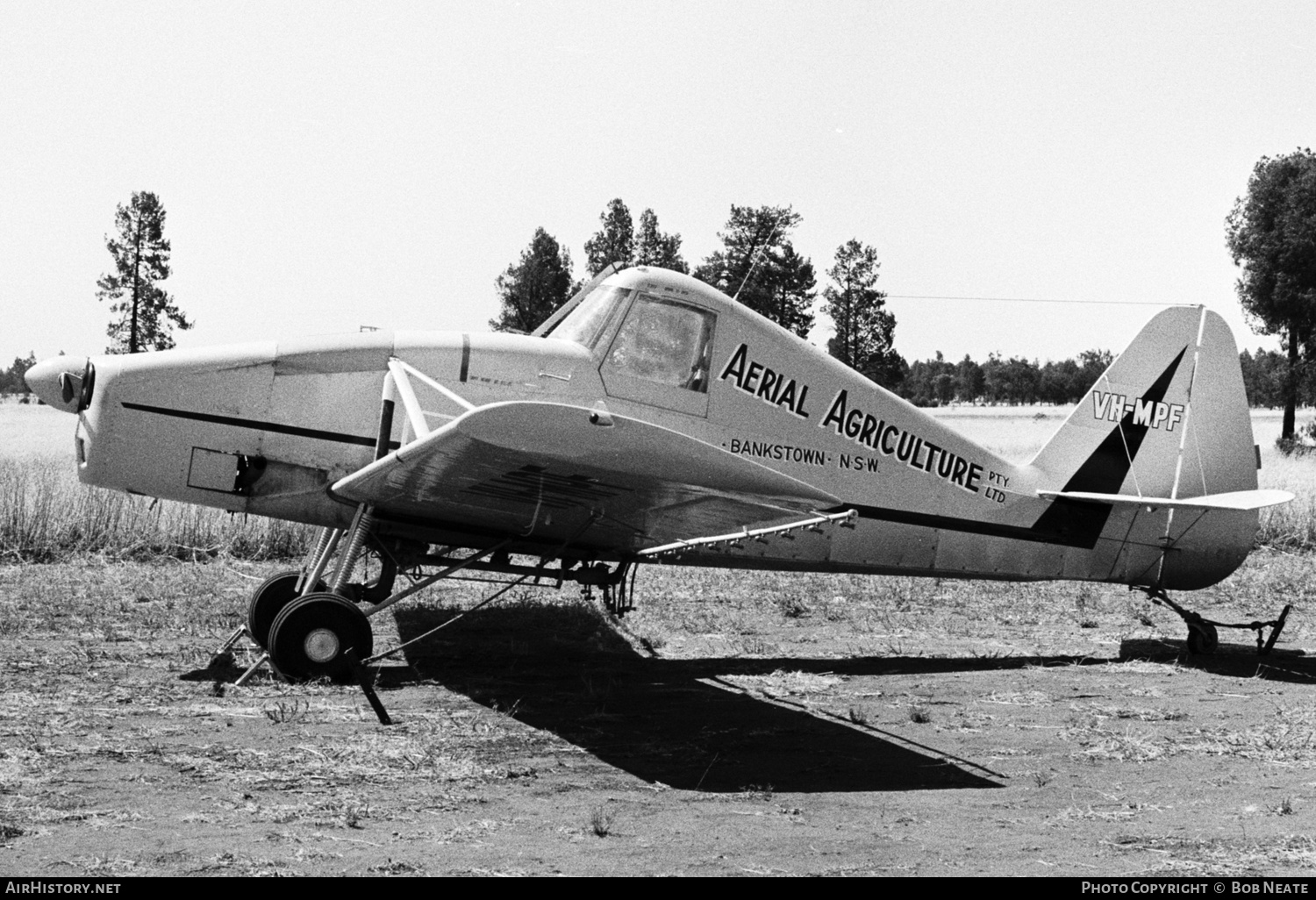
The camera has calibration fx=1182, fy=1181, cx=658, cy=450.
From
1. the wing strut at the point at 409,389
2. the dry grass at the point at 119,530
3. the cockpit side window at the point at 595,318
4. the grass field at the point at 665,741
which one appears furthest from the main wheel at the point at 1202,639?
the dry grass at the point at 119,530

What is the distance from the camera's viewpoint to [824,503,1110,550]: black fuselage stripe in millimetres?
8938

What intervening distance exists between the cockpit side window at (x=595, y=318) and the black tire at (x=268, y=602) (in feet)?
8.06

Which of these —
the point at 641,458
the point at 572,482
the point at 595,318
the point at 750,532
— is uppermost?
the point at 595,318

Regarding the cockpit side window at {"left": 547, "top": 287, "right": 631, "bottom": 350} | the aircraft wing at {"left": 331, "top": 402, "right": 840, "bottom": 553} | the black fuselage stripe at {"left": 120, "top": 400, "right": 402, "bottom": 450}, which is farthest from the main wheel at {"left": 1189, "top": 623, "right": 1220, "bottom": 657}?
the black fuselage stripe at {"left": 120, "top": 400, "right": 402, "bottom": 450}

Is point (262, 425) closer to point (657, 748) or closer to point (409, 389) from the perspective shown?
point (409, 389)

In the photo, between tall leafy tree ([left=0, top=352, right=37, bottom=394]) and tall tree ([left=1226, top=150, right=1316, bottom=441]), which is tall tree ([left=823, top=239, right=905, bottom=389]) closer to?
tall tree ([left=1226, top=150, right=1316, bottom=441])

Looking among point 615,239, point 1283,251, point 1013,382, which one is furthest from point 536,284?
point 1013,382

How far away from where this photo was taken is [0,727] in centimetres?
616

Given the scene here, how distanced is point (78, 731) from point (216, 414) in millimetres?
2218

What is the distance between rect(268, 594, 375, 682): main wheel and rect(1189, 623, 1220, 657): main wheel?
6660 millimetres

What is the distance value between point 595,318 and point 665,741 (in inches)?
116

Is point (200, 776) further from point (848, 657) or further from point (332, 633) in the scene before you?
point (848, 657)

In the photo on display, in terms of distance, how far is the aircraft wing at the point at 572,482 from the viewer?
17.5ft

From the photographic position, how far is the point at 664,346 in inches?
320
